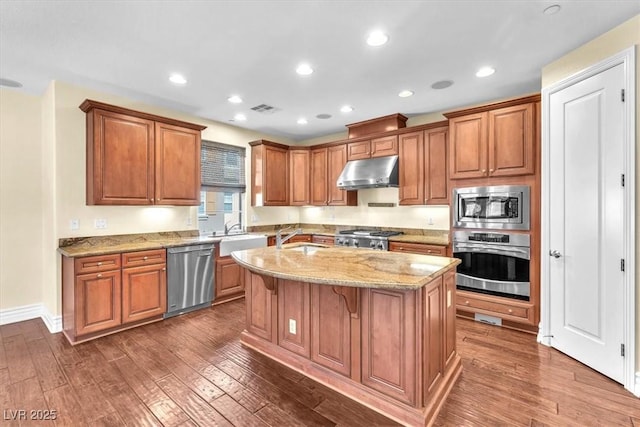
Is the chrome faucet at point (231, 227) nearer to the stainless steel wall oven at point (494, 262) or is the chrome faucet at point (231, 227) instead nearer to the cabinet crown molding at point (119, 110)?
the cabinet crown molding at point (119, 110)

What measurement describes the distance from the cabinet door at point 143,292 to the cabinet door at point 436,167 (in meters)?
3.81

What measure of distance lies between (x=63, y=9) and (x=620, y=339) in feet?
16.5

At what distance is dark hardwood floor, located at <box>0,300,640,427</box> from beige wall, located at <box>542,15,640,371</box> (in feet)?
2.30

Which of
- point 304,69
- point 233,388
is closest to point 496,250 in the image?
point 304,69

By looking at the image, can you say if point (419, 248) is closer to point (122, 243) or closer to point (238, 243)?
point (238, 243)

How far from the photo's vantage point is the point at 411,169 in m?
4.61

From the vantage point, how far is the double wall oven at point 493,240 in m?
3.41

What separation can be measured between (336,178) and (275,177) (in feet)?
3.84

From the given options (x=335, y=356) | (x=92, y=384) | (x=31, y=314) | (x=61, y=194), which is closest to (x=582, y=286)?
(x=335, y=356)

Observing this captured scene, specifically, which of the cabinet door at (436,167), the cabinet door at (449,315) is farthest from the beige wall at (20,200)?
the cabinet door at (436,167)

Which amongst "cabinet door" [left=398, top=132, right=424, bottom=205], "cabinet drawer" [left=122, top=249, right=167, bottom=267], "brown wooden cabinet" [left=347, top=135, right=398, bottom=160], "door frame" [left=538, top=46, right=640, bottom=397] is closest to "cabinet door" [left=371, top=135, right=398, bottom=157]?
"brown wooden cabinet" [left=347, top=135, right=398, bottom=160]

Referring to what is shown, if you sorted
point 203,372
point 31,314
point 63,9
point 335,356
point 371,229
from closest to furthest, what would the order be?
point 63,9
point 335,356
point 203,372
point 31,314
point 371,229

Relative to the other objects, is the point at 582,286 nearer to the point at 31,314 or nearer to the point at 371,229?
the point at 371,229

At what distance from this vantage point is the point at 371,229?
5488 millimetres
